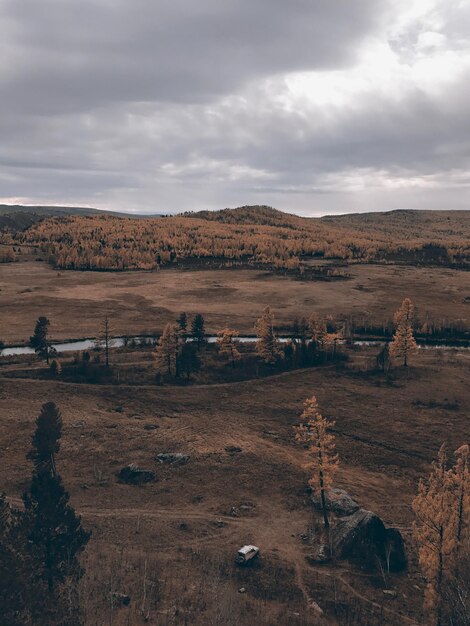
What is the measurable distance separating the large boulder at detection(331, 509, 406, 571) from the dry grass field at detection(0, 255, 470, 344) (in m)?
71.5

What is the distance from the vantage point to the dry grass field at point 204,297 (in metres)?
113

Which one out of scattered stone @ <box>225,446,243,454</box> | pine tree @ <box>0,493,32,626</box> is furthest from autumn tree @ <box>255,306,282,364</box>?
pine tree @ <box>0,493,32,626</box>

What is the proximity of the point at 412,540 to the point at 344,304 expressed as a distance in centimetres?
9503

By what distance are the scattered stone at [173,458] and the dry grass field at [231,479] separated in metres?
0.96

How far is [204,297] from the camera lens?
13888cm

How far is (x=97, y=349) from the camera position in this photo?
88.1 meters

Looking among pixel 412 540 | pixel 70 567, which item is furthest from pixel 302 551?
pixel 70 567

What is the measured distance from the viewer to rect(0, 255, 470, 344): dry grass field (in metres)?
113

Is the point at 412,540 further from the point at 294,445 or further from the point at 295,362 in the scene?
the point at 295,362

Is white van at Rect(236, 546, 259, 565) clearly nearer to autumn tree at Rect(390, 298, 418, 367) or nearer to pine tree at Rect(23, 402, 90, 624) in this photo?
pine tree at Rect(23, 402, 90, 624)

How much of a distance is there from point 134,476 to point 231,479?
9.61 meters

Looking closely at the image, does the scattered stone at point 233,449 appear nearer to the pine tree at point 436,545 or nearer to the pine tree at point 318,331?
the pine tree at point 436,545

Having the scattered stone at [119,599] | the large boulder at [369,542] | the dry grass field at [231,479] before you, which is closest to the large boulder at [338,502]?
the dry grass field at [231,479]

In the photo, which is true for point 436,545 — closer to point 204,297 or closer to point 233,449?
point 233,449
